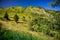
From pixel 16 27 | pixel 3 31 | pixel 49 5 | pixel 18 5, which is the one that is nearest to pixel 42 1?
pixel 49 5

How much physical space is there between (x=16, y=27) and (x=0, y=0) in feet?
2.44

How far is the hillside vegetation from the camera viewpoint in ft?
12.4

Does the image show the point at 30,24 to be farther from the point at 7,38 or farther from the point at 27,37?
the point at 7,38

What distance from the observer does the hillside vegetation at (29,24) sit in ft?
12.4

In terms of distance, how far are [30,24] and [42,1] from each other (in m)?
0.58

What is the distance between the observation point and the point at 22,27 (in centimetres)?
388

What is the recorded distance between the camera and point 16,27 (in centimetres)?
390

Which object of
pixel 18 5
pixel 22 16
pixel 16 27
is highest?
pixel 18 5

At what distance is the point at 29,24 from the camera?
12.6ft

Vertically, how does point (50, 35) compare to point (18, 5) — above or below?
below

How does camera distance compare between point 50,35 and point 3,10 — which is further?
point 3,10

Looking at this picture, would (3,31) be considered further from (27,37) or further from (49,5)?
(49,5)

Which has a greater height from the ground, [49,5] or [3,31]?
[49,5]

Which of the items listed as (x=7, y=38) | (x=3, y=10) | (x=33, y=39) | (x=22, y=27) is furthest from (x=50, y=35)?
(x=3, y=10)
